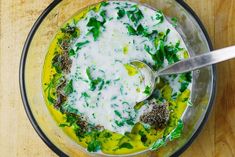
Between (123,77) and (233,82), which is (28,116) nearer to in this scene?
(123,77)

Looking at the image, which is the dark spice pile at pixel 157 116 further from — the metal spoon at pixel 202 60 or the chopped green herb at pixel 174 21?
the chopped green herb at pixel 174 21

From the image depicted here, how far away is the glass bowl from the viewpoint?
155 centimetres

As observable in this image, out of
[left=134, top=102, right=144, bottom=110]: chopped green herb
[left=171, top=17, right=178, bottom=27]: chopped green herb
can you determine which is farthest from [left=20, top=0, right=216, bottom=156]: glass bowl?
[left=134, top=102, right=144, bottom=110]: chopped green herb

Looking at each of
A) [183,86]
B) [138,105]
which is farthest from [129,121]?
[183,86]

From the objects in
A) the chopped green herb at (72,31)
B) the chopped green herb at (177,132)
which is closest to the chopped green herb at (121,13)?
the chopped green herb at (72,31)

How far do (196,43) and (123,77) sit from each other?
223 millimetres

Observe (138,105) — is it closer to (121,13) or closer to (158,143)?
(158,143)

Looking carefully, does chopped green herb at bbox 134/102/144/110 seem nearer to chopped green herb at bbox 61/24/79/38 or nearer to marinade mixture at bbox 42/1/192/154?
marinade mixture at bbox 42/1/192/154

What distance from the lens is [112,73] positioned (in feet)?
5.06

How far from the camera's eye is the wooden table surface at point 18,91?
1.60 metres

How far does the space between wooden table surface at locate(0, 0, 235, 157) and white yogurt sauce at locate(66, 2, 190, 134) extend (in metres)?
0.13

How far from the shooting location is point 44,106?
1.61 metres

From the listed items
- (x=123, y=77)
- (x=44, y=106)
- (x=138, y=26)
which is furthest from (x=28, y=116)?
(x=138, y=26)

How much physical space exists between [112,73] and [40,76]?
0.21 meters
